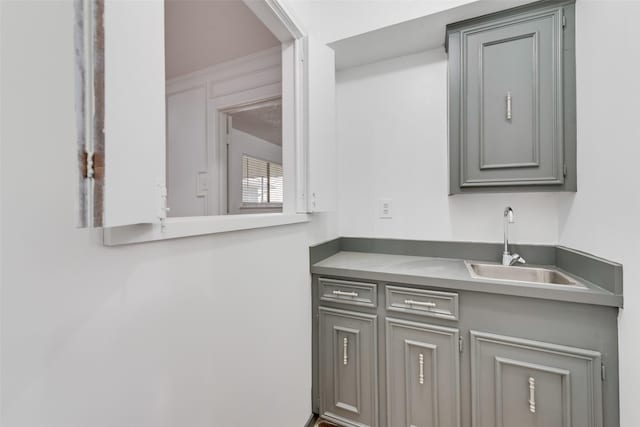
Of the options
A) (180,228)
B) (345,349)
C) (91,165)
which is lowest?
(345,349)

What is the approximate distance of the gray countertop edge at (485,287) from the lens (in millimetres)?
1137

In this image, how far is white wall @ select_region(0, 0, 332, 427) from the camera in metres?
0.53

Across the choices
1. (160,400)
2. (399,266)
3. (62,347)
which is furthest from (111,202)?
(399,266)

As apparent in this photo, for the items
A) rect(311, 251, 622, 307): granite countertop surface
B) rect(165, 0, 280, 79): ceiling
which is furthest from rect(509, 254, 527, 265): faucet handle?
rect(165, 0, 280, 79): ceiling

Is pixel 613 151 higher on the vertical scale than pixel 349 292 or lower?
higher

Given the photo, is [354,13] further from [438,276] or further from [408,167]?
[438,276]

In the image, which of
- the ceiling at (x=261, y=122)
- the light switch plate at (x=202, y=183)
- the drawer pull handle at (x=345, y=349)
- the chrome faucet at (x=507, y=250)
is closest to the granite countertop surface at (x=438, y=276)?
the chrome faucet at (x=507, y=250)

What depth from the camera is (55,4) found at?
1.92 ft

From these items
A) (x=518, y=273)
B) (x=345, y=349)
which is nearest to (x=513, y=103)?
(x=518, y=273)

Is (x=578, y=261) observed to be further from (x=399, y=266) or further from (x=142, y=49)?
(x=142, y=49)

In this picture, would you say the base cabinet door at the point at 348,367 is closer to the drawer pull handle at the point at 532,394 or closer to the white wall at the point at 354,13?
the drawer pull handle at the point at 532,394

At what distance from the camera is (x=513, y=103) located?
156 cm

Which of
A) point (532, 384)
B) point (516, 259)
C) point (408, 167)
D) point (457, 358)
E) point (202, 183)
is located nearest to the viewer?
point (532, 384)

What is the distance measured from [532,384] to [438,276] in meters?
0.58
